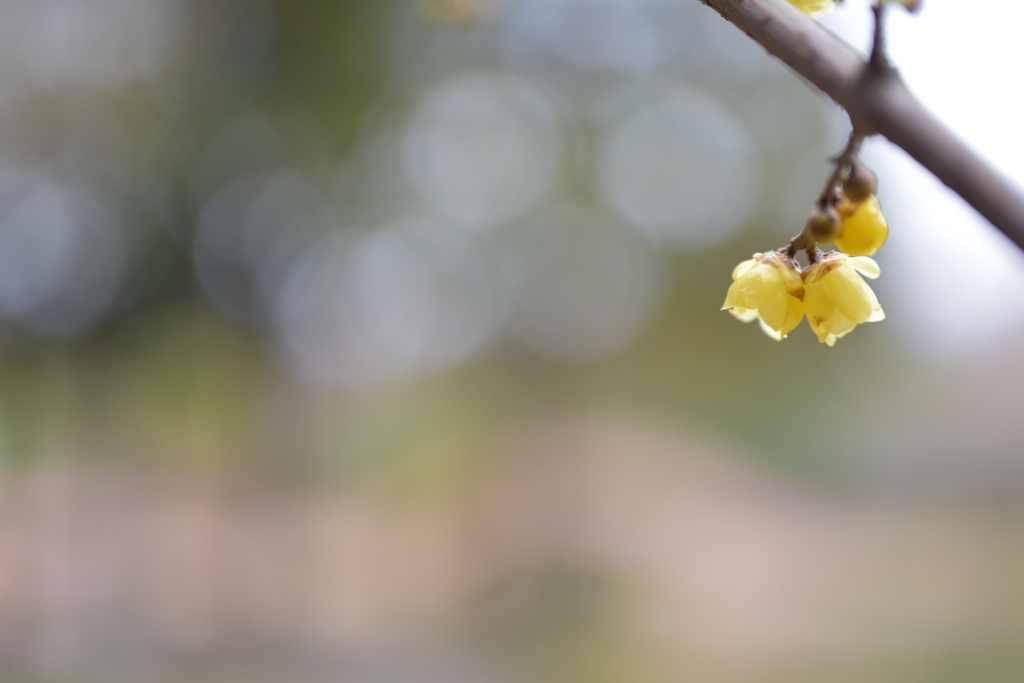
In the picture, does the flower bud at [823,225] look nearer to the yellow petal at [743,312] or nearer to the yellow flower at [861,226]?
the yellow flower at [861,226]

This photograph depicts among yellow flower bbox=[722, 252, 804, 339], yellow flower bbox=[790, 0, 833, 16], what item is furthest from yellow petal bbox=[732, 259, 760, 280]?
yellow flower bbox=[790, 0, 833, 16]

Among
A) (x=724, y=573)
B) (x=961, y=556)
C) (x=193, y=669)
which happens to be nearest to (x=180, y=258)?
(x=193, y=669)

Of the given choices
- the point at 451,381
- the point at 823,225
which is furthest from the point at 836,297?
the point at 451,381

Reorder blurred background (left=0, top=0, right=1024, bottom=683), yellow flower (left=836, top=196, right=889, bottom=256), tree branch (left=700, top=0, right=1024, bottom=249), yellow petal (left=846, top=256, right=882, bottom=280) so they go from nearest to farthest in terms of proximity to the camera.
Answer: tree branch (left=700, top=0, right=1024, bottom=249) < yellow flower (left=836, top=196, right=889, bottom=256) < yellow petal (left=846, top=256, right=882, bottom=280) < blurred background (left=0, top=0, right=1024, bottom=683)

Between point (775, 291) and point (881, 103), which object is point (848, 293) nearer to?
point (775, 291)

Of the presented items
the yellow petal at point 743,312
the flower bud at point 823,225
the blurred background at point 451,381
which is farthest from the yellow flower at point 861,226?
the blurred background at point 451,381

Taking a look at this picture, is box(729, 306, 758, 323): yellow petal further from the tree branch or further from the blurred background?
the blurred background
